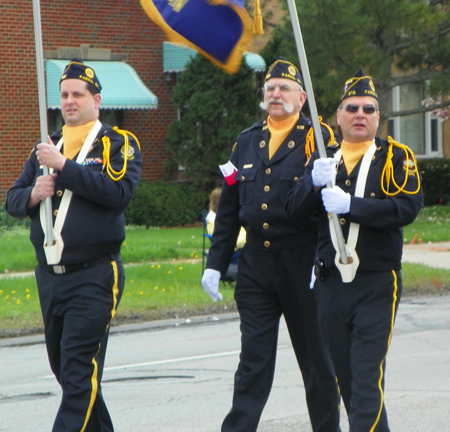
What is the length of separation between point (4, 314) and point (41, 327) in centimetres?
57

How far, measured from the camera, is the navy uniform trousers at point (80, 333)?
4.49 m

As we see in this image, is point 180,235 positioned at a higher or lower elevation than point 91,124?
lower

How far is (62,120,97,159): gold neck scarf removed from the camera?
4.80m

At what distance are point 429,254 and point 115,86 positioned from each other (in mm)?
7998

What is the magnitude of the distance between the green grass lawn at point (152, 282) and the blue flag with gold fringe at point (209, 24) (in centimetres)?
522

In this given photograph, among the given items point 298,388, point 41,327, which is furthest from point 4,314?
point 298,388

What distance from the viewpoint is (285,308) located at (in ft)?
16.0

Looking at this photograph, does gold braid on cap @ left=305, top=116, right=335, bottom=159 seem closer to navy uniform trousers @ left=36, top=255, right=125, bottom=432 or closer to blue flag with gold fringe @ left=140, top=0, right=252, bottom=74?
blue flag with gold fringe @ left=140, top=0, right=252, bottom=74

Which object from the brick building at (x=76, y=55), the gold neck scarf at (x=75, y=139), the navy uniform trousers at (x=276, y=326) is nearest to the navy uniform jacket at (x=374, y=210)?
the navy uniform trousers at (x=276, y=326)

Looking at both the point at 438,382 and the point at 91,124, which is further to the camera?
the point at 438,382

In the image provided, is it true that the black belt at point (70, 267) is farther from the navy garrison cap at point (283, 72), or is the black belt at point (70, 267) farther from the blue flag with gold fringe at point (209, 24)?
the navy garrison cap at point (283, 72)

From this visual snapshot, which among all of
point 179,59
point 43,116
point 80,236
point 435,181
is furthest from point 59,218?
point 435,181

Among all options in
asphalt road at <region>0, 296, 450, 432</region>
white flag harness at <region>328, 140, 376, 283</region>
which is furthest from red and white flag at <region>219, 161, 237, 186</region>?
asphalt road at <region>0, 296, 450, 432</region>

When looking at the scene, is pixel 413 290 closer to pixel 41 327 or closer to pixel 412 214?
pixel 41 327
